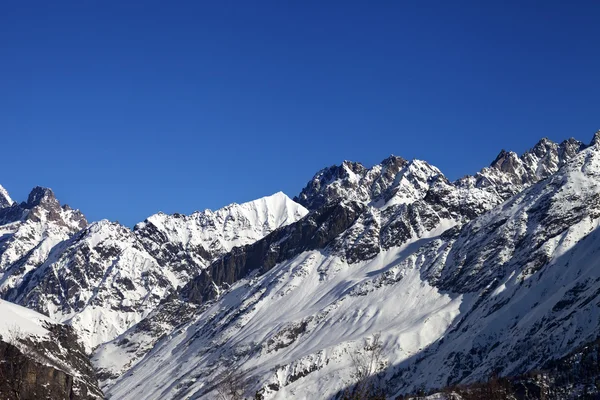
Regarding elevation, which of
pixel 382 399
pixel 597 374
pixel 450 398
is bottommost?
pixel 597 374

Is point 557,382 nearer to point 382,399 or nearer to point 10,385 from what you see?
point 382,399

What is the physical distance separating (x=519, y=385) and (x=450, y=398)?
18.4 m

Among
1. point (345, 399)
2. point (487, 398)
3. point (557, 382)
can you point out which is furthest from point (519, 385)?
point (345, 399)

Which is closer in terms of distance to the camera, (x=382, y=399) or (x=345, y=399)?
(x=345, y=399)

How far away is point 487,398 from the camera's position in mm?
145875

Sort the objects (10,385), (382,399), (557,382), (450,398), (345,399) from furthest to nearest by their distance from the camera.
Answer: (557,382), (450,398), (382,399), (345,399), (10,385)

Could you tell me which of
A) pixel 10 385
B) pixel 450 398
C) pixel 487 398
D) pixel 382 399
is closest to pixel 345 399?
pixel 382 399

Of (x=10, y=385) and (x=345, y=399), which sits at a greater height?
(x=10, y=385)

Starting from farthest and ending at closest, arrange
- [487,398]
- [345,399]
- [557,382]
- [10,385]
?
[557,382] < [487,398] < [345,399] < [10,385]

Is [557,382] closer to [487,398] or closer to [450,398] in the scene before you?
[450,398]

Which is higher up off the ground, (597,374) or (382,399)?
(382,399)

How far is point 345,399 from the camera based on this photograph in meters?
84.2

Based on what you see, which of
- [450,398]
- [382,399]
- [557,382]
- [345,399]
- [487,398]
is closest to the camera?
[345,399]

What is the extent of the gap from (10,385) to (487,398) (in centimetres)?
9491
